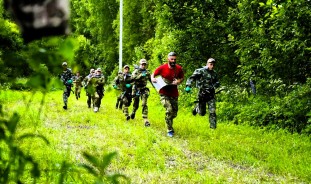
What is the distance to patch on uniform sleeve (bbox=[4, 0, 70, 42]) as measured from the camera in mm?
1646

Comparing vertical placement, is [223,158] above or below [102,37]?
below

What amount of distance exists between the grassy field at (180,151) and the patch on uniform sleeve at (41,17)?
15.1ft

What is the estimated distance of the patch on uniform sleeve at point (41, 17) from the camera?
1646 millimetres

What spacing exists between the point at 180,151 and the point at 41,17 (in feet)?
32.4

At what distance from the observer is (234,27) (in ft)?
70.0

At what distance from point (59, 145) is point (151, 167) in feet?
9.36

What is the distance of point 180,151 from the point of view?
11.3 metres

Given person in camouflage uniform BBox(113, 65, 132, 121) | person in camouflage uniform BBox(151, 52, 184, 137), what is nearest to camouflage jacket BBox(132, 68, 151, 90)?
person in camouflage uniform BBox(113, 65, 132, 121)

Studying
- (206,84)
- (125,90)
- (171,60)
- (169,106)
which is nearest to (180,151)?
(169,106)

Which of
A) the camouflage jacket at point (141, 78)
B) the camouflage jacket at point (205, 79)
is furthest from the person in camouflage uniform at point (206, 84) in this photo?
the camouflage jacket at point (141, 78)

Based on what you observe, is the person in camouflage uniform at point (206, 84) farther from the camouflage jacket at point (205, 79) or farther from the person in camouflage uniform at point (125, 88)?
the person in camouflage uniform at point (125, 88)

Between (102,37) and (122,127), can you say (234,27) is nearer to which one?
(122,127)

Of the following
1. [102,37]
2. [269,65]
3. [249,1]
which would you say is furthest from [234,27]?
[102,37]

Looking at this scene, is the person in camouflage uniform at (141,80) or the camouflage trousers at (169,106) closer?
the camouflage trousers at (169,106)
